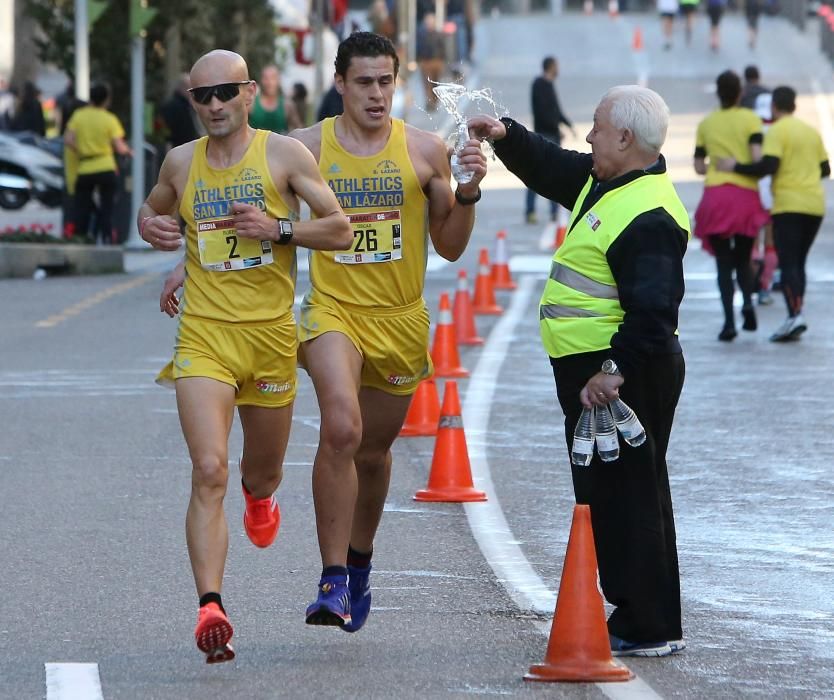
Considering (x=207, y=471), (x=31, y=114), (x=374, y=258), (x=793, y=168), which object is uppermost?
(x=31, y=114)

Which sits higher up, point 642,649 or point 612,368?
point 612,368

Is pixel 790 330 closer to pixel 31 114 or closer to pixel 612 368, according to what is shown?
pixel 612 368

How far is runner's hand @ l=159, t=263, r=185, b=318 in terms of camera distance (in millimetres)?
7254

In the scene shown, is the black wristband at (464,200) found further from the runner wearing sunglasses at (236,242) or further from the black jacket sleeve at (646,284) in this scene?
the black jacket sleeve at (646,284)

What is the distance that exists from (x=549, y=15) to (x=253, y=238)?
65.9 metres

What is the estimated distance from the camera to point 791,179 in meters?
15.8

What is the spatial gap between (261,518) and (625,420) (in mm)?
1541

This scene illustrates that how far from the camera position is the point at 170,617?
23.7 feet

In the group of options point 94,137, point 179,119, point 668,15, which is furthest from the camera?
point 668,15

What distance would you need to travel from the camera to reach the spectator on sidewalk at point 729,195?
1591cm

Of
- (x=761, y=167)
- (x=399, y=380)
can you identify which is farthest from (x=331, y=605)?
(x=761, y=167)

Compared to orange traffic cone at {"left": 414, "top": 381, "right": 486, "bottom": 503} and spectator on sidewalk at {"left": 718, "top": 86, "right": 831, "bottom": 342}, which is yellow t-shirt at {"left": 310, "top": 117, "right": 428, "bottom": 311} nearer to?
orange traffic cone at {"left": 414, "top": 381, "right": 486, "bottom": 503}

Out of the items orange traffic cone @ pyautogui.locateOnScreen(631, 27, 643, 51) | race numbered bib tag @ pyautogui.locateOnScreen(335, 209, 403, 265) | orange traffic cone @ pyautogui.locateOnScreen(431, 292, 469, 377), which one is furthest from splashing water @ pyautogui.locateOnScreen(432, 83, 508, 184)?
orange traffic cone @ pyautogui.locateOnScreen(631, 27, 643, 51)

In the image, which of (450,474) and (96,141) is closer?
(450,474)
